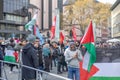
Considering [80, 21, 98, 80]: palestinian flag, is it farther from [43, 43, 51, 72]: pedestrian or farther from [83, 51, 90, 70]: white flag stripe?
[43, 43, 51, 72]: pedestrian

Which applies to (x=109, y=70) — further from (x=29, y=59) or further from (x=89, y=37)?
(x=29, y=59)

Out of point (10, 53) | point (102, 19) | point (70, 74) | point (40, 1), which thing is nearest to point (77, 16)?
point (102, 19)

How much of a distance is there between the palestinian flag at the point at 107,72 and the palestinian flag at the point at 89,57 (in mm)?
113

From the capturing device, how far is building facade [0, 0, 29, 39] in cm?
8294

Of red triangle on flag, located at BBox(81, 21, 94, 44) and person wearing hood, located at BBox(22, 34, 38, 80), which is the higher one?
red triangle on flag, located at BBox(81, 21, 94, 44)

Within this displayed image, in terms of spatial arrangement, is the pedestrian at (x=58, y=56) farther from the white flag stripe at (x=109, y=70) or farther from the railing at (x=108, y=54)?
the white flag stripe at (x=109, y=70)

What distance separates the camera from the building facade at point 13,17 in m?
82.9

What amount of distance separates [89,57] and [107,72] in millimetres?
582

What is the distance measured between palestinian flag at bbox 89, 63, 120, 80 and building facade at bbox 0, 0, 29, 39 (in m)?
73.5

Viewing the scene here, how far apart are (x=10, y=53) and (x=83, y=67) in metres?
8.34

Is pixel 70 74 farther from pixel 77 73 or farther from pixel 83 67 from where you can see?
pixel 83 67

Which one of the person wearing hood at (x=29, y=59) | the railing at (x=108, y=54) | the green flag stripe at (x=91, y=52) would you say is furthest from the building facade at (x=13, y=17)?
the green flag stripe at (x=91, y=52)

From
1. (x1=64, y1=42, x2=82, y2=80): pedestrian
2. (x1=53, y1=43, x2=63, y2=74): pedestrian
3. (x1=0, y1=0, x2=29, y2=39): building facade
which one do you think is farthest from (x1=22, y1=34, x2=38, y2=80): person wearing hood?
(x1=0, y1=0, x2=29, y2=39): building facade

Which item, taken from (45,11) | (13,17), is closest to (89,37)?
(13,17)
